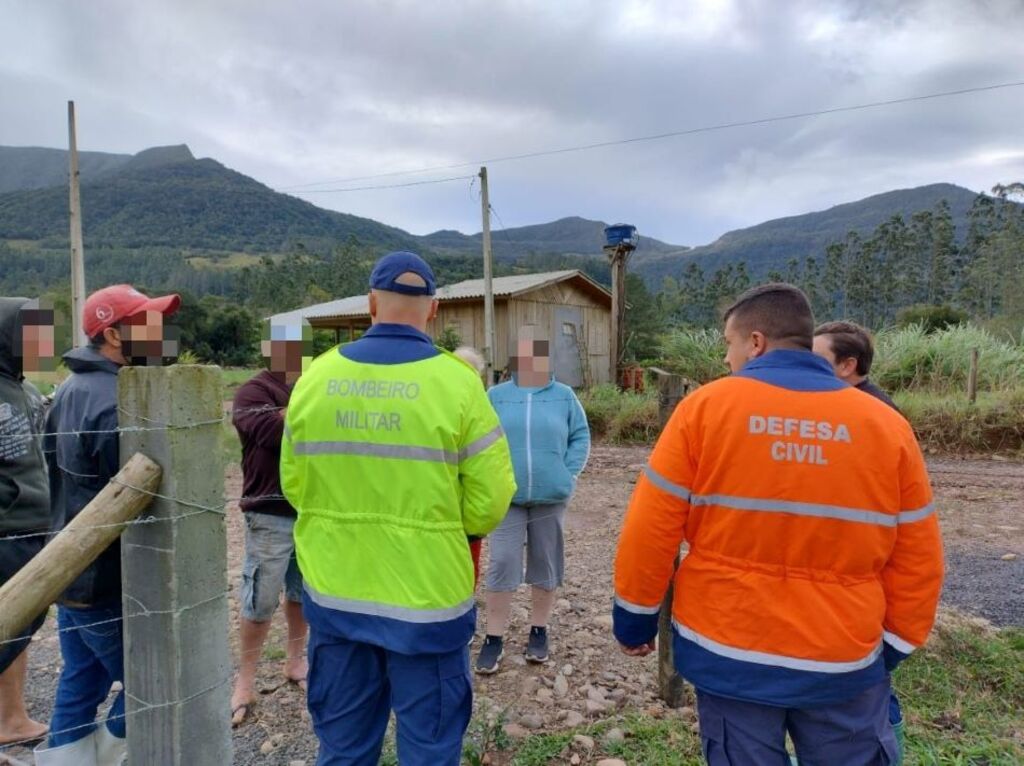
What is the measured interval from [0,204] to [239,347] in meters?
121

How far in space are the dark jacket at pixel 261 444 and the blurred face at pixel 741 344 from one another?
6.41ft

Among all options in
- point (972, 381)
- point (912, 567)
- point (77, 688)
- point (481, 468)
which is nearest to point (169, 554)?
point (481, 468)

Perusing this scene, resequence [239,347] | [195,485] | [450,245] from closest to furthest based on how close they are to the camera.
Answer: [195,485] < [239,347] < [450,245]

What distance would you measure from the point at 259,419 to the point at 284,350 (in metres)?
0.34

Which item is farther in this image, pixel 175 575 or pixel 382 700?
pixel 382 700

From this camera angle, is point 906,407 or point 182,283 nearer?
point 906,407

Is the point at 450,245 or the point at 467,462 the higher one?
the point at 450,245

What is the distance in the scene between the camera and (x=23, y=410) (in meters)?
2.34

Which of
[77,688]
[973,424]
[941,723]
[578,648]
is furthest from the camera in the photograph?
[973,424]

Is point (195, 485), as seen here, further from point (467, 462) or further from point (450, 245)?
point (450, 245)

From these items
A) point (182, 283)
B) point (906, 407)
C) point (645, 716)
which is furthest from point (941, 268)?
point (182, 283)

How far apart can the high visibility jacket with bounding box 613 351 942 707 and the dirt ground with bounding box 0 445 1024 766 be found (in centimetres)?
154

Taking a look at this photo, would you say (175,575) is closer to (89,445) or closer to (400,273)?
(89,445)

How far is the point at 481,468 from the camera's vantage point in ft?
6.13
